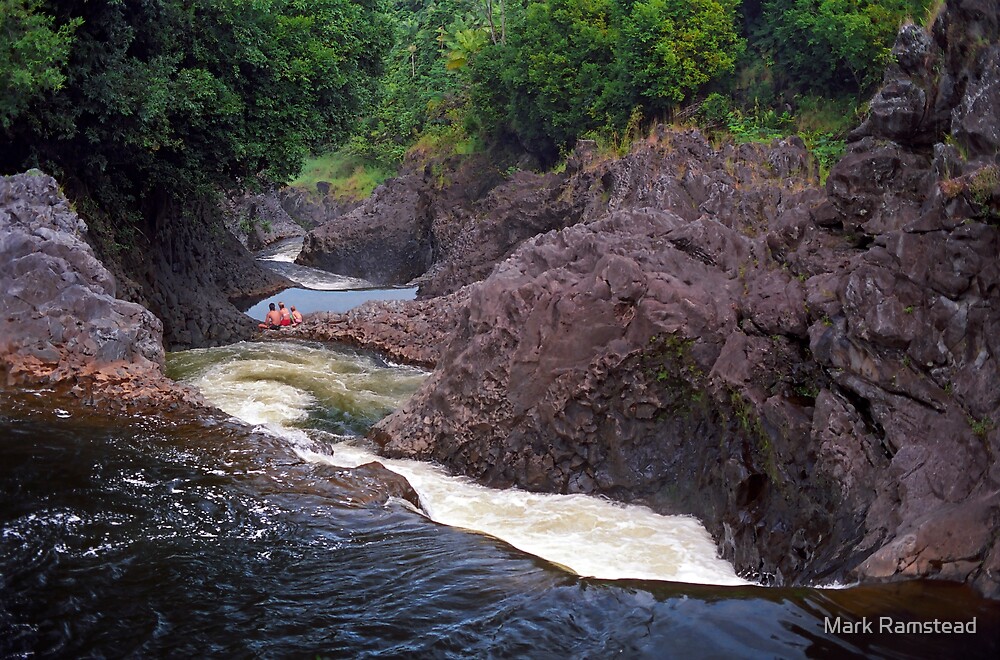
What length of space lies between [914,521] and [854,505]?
91 cm

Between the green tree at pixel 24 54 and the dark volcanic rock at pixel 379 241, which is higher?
the green tree at pixel 24 54

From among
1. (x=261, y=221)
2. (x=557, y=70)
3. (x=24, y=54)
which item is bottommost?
(x=261, y=221)

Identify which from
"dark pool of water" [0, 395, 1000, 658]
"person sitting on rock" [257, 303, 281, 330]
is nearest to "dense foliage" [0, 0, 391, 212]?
"person sitting on rock" [257, 303, 281, 330]

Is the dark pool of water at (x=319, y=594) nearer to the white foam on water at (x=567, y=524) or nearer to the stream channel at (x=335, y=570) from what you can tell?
the stream channel at (x=335, y=570)

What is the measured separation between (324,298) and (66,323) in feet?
53.8

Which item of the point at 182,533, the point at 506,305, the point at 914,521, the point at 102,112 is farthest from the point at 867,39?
the point at 182,533

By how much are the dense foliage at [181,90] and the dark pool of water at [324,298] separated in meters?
6.45

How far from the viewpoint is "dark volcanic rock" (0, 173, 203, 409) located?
11.6 meters

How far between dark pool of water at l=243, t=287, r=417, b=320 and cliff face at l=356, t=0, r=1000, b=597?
1430 centimetres

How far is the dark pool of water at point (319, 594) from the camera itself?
212 inches

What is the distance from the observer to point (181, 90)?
16.5 metres

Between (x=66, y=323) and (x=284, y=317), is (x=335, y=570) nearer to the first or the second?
(x=66, y=323)

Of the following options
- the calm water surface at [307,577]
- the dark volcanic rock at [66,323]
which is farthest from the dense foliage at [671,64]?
the calm water surface at [307,577]

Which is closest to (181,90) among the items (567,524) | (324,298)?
(567,524)
